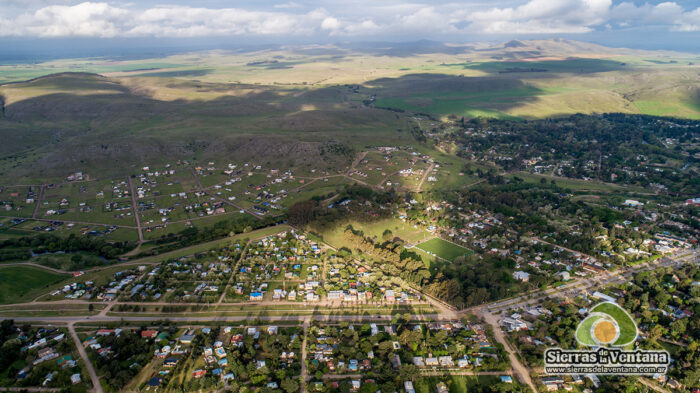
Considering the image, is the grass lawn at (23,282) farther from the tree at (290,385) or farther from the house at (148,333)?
the tree at (290,385)

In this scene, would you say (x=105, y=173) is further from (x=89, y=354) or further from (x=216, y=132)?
(x=89, y=354)

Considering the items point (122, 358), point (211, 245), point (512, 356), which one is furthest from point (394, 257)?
point (122, 358)

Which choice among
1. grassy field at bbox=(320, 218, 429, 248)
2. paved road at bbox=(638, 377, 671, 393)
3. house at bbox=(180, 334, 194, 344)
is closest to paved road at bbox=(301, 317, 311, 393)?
house at bbox=(180, 334, 194, 344)

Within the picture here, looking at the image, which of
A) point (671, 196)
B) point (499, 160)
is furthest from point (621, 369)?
point (499, 160)

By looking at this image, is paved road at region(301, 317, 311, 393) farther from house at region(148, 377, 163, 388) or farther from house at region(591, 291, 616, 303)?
house at region(591, 291, 616, 303)

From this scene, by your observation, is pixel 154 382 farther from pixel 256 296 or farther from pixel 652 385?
pixel 652 385

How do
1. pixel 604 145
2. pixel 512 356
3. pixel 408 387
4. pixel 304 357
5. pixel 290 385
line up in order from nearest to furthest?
pixel 290 385 → pixel 408 387 → pixel 304 357 → pixel 512 356 → pixel 604 145
